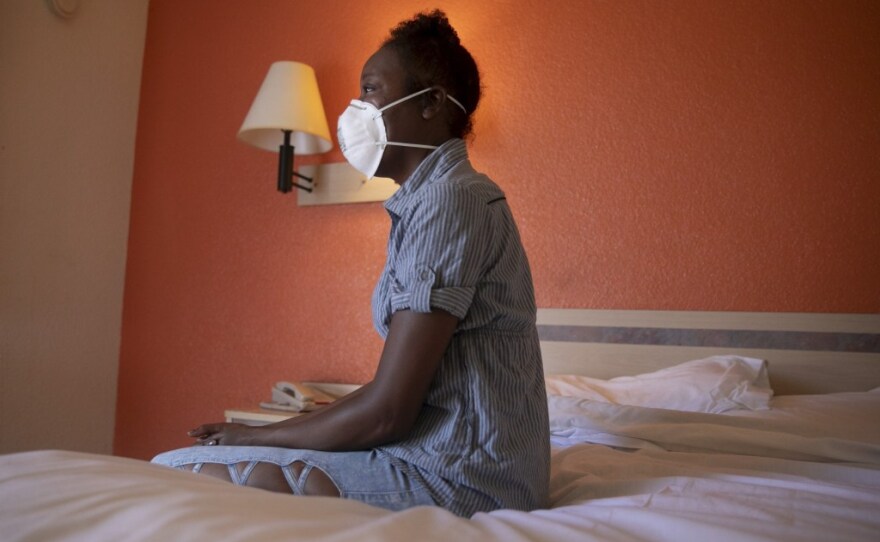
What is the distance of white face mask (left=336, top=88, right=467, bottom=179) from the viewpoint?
1270 millimetres

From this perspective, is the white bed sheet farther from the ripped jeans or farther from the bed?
the ripped jeans

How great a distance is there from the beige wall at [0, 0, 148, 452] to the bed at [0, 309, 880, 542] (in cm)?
194

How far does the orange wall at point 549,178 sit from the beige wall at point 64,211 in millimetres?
99

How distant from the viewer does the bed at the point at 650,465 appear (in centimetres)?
60

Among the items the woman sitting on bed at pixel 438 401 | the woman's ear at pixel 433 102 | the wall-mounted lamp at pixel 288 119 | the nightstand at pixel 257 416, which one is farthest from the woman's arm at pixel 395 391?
the wall-mounted lamp at pixel 288 119

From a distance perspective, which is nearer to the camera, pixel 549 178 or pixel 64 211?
pixel 549 178

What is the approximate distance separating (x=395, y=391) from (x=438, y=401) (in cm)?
8

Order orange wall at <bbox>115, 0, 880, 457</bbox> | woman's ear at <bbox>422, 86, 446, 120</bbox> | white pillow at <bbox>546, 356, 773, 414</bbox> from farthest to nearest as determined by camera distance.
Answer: orange wall at <bbox>115, 0, 880, 457</bbox> → white pillow at <bbox>546, 356, 773, 414</bbox> → woman's ear at <bbox>422, 86, 446, 120</bbox>

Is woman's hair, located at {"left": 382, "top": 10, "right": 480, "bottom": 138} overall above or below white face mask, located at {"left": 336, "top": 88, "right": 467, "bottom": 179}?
above

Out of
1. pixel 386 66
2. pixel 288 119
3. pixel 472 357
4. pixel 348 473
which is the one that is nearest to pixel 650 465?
pixel 472 357

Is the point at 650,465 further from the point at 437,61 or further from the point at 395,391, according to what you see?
the point at 437,61

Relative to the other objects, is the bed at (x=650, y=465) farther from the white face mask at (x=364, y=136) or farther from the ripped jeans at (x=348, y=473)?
the white face mask at (x=364, y=136)

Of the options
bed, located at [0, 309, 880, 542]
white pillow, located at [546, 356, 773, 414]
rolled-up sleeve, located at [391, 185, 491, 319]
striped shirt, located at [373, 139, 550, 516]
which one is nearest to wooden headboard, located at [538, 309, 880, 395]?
bed, located at [0, 309, 880, 542]

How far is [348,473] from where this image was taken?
89cm
